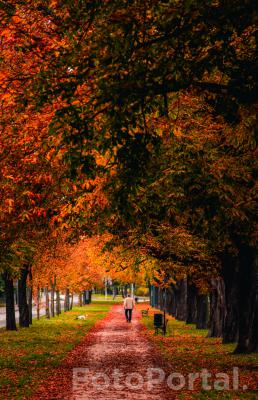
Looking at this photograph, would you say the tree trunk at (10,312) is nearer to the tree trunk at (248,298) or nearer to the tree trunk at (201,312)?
the tree trunk at (201,312)

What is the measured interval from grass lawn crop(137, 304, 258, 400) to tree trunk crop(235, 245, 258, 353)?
0.52 m

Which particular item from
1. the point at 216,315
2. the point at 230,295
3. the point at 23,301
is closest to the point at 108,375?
the point at 230,295

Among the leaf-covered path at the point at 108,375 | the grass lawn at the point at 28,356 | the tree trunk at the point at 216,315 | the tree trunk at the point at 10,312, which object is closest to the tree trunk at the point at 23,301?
the tree trunk at the point at 10,312

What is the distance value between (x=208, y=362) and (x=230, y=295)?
5.03 meters

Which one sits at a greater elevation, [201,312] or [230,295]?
[230,295]

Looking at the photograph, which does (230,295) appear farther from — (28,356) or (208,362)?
(28,356)

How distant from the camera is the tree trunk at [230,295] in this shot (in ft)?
74.0

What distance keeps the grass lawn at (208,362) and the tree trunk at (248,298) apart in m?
0.52

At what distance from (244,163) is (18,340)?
16.4 m

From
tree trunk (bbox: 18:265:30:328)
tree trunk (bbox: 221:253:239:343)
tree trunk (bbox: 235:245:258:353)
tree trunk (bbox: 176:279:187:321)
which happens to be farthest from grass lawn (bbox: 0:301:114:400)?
tree trunk (bbox: 176:279:187:321)

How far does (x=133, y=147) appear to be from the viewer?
26.5 feet

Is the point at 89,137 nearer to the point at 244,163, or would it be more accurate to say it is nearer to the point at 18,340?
the point at 244,163

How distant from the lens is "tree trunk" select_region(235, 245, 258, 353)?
63.9ft

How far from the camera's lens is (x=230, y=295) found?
76.7 ft
